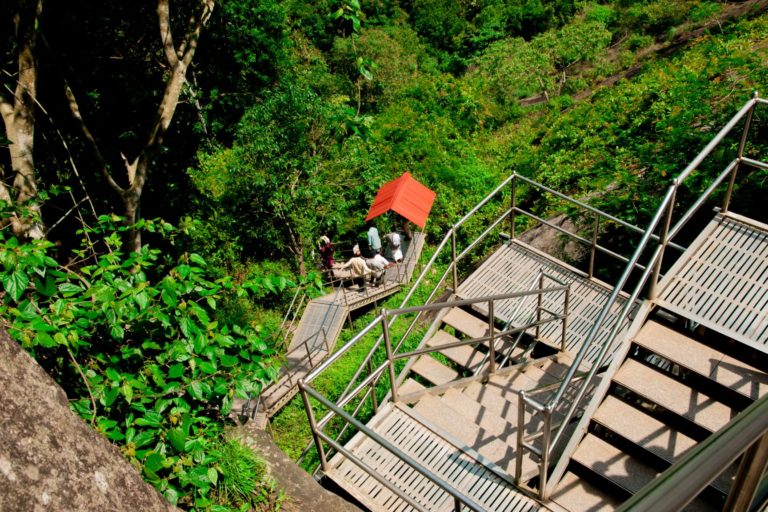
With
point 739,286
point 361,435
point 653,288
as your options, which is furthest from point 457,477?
point 739,286

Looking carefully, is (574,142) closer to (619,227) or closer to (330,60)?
(619,227)

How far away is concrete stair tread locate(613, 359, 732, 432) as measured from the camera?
3.66 m

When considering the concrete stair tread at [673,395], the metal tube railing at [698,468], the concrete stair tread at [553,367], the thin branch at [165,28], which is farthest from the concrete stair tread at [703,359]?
the thin branch at [165,28]

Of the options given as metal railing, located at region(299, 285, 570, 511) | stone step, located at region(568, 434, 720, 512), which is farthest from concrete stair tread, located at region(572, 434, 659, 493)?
metal railing, located at region(299, 285, 570, 511)

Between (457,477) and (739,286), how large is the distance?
8.92 feet

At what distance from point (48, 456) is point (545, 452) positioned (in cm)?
273

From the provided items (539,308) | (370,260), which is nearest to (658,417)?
(539,308)

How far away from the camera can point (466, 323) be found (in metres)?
6.35

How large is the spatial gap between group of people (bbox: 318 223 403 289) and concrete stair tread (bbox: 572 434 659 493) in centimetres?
863

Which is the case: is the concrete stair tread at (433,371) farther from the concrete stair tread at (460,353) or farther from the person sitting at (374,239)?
the person sitting at (374,239)

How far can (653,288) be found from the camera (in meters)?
4.21

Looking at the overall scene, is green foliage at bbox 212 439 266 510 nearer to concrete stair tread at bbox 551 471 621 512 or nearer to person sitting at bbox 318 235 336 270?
concrete stair tread at bbox 551 471 621 512

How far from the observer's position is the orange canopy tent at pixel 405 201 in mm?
12477

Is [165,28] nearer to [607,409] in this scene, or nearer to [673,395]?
[607,409]
